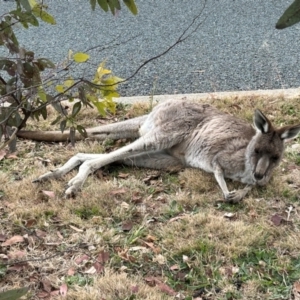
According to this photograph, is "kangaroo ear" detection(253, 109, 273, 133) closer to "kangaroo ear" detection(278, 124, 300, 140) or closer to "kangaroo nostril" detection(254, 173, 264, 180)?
"kangaroo ear" detection(278, 124, 300, 140)

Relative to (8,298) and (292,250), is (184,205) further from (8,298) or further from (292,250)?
(8,298)

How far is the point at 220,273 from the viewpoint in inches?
150

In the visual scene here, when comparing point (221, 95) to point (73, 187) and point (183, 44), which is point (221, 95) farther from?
point (73, 187)

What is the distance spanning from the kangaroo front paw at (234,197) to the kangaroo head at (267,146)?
24 cm

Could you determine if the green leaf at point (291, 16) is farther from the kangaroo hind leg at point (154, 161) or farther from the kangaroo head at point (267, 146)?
the kangaroo hind leg at point (154, 161)

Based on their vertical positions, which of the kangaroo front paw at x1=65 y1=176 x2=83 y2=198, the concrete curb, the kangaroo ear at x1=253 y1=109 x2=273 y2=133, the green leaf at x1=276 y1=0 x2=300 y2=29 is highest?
the green leaf at x1=276 y1=0 x2=300 y2=29

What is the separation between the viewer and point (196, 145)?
5.35 metres

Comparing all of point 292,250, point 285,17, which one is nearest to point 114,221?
point 292,250

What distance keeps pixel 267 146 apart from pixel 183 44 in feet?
13.6

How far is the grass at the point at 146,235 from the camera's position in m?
3.70

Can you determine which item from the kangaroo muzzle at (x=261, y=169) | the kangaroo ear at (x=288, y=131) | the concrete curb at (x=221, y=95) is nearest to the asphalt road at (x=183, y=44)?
the concrete curb at (x=221, y=95)

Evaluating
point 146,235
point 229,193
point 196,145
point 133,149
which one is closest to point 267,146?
point 229,193

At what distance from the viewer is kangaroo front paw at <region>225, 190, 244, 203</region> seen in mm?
4676

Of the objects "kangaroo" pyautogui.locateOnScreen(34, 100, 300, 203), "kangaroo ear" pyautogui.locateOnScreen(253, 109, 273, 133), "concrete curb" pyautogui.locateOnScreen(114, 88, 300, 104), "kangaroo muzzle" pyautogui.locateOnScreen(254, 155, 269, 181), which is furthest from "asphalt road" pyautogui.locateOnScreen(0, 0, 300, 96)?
"kangaroo muzzle" pyautogui.locateOnScreen(254, 155, 269, 181)
